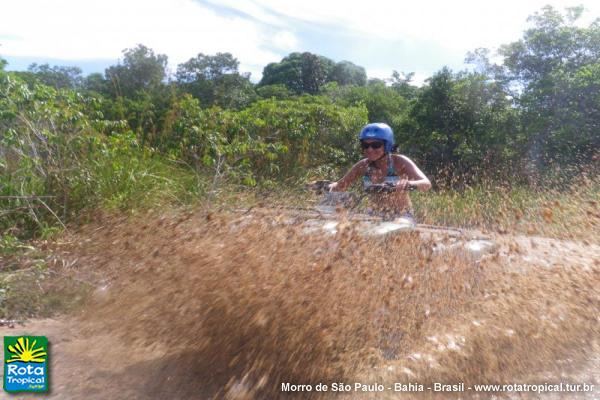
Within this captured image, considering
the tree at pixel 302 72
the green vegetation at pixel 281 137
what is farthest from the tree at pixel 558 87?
the tree at pixel 302 72

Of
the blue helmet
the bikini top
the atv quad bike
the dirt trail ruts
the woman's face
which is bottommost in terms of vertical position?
the dirt trail ruts

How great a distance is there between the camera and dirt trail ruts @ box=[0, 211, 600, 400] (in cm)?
271

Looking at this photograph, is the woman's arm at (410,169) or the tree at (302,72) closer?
the woman's arm at (410,169)

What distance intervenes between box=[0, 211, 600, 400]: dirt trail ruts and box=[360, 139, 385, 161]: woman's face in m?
1.29

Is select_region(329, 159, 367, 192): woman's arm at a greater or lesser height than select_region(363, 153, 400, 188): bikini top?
lesser

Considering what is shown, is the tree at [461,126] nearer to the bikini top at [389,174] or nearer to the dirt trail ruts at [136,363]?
the bikini top at [389,174]

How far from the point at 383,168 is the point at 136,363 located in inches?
108

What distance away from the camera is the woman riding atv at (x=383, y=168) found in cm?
424

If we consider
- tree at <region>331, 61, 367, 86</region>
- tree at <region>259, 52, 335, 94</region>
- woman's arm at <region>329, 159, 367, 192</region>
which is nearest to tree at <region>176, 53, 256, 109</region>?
tree at <region>259, 52, 335, 94</region>

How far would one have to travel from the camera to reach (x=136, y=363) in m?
3.02

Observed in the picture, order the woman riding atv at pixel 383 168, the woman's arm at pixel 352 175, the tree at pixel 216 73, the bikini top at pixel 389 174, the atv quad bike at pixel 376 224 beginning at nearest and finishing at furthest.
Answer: the atv quad bike at pixel 376 224
the woman riding atv at pixel 383 168
the bikini top at pixel 389 174
the woman's arm at pixel 352 175
the tree at pixel 216 73

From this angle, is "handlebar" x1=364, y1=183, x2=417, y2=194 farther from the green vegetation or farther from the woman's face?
the green vegetation

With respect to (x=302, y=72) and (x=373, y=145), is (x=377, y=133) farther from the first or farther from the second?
(x=302, y=72)

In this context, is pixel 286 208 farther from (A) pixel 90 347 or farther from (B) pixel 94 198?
(B) pixel 94 198
